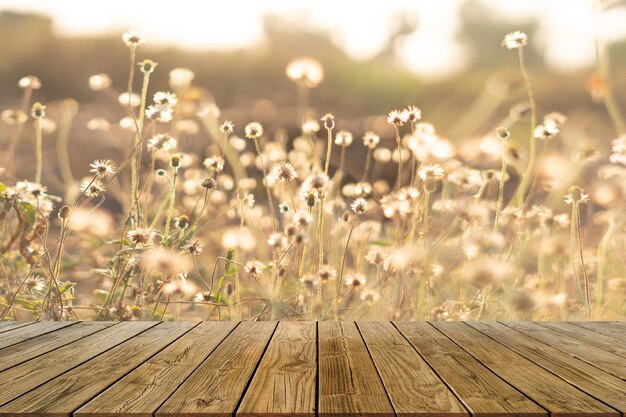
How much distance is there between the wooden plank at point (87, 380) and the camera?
1134 millimetres

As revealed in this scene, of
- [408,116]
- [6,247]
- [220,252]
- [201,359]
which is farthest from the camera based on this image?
[220,252]

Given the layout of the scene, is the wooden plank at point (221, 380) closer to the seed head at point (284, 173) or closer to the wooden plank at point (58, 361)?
the wooden plank at point (58, 361)

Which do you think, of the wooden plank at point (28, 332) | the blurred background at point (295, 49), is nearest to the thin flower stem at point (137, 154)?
the wooden plank at point (28, 332)

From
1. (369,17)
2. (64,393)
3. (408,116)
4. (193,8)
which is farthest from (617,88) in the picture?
(64,393)

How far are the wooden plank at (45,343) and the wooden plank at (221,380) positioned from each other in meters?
0.41

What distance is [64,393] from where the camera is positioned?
123 cm

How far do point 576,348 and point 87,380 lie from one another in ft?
3.78

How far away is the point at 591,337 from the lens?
6.20 feet

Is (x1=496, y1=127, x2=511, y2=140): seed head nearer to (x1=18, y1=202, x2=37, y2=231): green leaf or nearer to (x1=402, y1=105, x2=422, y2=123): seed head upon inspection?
(x1=402, y1=105, x2=422, y2=123): seed head

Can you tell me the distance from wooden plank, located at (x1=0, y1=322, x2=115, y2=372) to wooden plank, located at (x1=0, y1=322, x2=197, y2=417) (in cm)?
16

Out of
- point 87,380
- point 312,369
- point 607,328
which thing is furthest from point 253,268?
point 607,328

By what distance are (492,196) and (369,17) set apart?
4.19 feet

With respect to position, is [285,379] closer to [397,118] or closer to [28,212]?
[397,118]

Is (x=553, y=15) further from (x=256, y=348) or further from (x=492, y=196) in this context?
(x=256, y=348)
